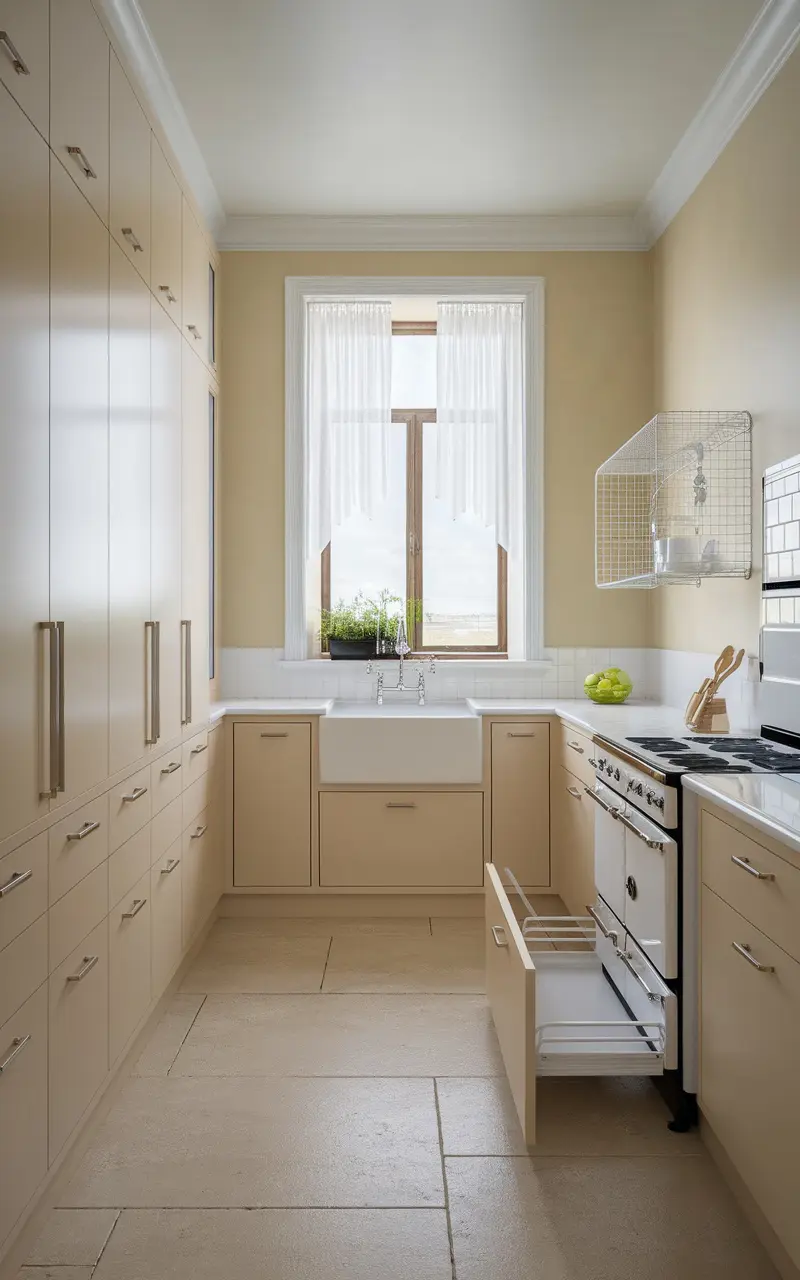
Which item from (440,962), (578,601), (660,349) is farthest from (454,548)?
(440,962)

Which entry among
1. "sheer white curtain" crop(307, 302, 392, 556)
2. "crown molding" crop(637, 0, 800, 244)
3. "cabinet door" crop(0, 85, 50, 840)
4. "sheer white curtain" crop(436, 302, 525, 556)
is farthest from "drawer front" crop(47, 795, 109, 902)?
"crown molding" crop(637, 0, 800, 244)

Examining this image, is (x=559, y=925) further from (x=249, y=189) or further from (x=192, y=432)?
(x=249, y=189)

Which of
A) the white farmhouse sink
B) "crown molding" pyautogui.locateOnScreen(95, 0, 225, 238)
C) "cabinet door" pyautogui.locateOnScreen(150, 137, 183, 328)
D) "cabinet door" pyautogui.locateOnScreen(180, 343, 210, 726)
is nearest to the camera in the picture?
"crown molding" pyautogui.locateOnScreen(95, 0, 225, 238)

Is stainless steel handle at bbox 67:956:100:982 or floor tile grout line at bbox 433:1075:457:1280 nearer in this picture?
floor tile grout line at bbox 433:1075:457:1280

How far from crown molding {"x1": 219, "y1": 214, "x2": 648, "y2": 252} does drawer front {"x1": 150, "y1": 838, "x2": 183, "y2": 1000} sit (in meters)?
2.79

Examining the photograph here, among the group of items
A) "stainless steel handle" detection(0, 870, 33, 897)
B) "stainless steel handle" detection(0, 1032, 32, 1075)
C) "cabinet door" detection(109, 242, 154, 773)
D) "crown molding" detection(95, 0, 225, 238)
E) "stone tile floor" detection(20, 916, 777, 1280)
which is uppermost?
"crown molding" detection(95, 0, 225, 238)

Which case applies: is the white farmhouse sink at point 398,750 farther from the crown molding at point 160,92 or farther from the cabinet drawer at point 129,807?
the crown molding at point 160,92

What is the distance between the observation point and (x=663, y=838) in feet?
7.18

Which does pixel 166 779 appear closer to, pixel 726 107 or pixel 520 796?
pixel 520 796

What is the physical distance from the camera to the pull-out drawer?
80.4 inches

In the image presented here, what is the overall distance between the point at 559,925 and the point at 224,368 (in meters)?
2.89

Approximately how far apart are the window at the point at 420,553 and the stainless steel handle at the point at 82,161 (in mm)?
2491

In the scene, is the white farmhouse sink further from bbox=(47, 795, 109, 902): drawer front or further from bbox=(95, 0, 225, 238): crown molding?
bbox=(95, 0, 225, 238): crown molding

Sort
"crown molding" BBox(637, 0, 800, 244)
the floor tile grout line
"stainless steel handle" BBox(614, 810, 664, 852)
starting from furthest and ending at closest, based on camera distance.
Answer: "crown molding" BBox(637, 0, 800, 244) → "stainless steel handle" BBox(614, 810, 664, 852) → the floor tile grout line
